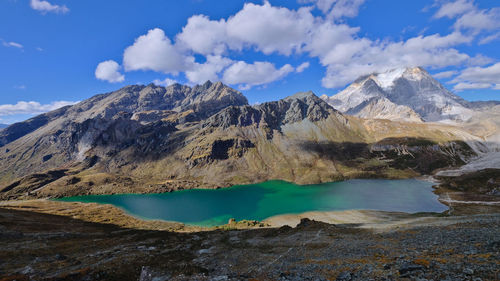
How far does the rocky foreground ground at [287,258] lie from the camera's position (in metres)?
14.2

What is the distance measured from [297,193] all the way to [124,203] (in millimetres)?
128309

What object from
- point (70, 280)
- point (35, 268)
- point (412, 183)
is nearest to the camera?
point (70, 280)

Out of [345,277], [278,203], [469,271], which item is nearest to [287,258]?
[345,277]

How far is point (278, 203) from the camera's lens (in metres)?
132

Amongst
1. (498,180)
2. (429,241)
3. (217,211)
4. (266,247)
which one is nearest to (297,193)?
(217,211)

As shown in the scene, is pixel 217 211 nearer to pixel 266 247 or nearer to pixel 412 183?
pixel 266 247

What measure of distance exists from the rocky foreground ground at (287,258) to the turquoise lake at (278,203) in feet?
202

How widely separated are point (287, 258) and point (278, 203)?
358 ft

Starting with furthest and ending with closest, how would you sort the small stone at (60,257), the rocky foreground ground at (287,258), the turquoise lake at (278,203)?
the turquoise lake at (278,203) < the small stone at (60,257) < the rocky foreground ground at (287,258)

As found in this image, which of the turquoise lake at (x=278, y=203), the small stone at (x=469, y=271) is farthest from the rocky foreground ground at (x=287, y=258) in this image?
the turquoise lake at (x=278, y=203)

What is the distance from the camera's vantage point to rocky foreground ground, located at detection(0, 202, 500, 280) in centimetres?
1416

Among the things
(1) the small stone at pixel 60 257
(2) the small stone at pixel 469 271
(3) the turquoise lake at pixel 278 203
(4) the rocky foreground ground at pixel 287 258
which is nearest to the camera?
(2) the small stone at pixel 469 271

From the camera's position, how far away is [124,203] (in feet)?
504

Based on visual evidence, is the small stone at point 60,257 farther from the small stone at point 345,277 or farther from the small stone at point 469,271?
the small stone at point 469,271
